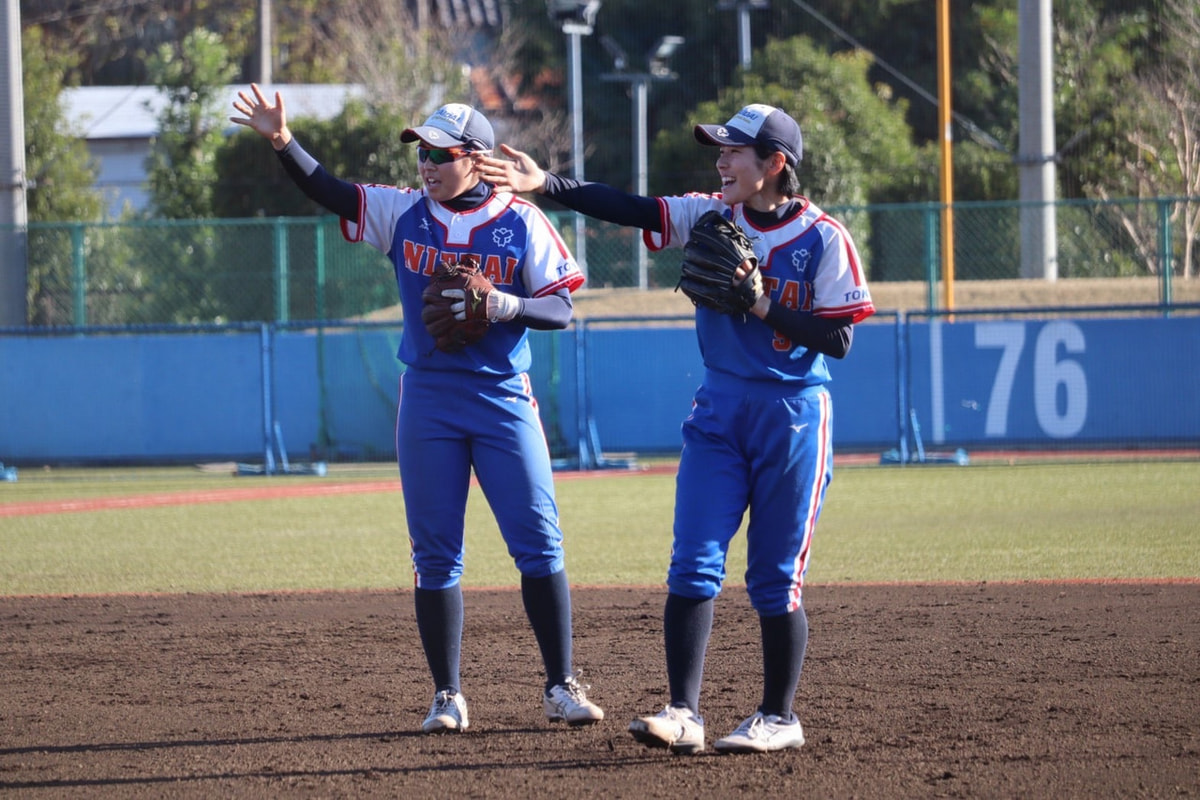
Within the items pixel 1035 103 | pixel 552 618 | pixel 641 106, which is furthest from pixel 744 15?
pixel 552 618

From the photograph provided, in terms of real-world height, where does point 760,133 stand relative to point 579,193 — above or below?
above

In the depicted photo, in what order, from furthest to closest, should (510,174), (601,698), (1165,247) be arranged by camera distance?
1. (1165,247)
2. (601,698)
3. (510,174)

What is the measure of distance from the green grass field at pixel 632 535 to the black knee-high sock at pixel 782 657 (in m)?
3.67

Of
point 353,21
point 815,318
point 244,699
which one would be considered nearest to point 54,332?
point 244,699

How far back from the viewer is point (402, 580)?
845cm

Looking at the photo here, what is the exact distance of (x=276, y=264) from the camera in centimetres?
1859

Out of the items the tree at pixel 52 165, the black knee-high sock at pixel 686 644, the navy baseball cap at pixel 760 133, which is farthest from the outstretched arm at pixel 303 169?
the tree at pixel 52 165

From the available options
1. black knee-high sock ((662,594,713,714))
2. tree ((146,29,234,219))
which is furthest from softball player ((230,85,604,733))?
tree ((146,29,234,219))

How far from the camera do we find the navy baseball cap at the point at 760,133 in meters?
4.43

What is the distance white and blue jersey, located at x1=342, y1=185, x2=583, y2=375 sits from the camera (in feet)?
15.9

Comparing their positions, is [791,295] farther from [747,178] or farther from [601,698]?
[601,698]

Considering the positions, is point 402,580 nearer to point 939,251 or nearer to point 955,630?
point 955,630

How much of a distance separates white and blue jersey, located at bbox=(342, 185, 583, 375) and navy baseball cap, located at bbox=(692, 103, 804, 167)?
708 mm

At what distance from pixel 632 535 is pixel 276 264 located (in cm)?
968
